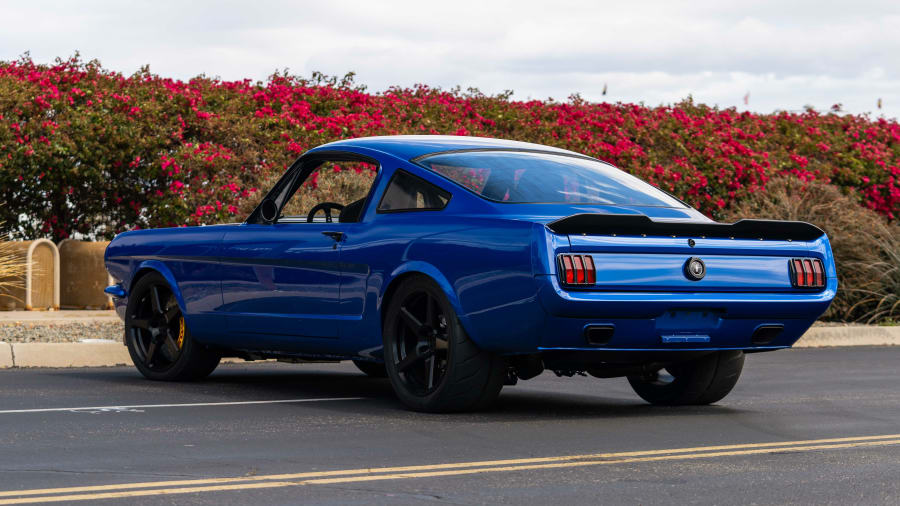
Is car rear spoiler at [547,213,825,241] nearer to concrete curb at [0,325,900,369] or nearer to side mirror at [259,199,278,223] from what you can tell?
side mirror at [259,199,278,223]

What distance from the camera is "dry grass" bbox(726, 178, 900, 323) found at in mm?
17531

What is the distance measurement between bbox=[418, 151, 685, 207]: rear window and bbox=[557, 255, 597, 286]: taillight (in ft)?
2.69

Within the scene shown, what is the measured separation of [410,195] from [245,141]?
32.0 ft

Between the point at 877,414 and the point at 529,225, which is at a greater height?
the point at 529,225

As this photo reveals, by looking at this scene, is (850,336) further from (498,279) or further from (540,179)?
(498,279)

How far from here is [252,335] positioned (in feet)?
31.4

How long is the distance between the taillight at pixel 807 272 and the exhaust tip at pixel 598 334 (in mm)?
1241

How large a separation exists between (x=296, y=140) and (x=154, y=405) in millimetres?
10219

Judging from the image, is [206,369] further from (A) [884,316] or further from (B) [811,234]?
(A) [884,316]

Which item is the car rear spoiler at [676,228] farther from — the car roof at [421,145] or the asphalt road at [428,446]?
the car roof at [421,145]

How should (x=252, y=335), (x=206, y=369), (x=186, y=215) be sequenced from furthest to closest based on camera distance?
1. (x=186, y=215)
2. (x=206, y=369)
3. (x=252, y=335)

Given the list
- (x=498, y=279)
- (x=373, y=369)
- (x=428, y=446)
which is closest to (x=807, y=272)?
(x=498, y=279)

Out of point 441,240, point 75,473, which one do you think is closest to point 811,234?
point 441,240

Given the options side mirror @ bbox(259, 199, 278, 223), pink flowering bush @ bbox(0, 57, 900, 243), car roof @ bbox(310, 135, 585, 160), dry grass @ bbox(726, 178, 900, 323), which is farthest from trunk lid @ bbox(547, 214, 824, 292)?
pink flowering bush @ bbox(0, 57, 900, 243)
